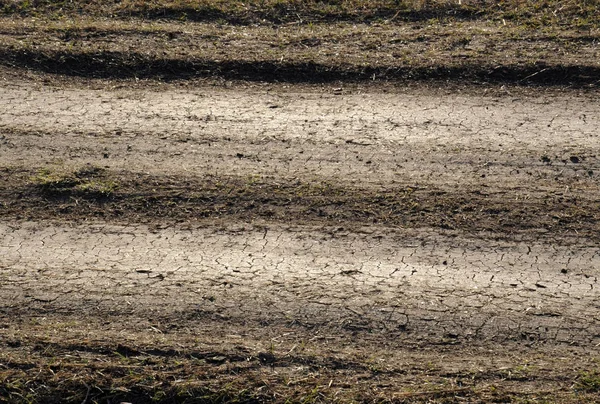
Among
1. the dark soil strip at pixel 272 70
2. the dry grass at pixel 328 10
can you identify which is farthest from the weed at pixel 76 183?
the dry grass at pixel 328 10

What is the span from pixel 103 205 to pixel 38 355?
1.82 m

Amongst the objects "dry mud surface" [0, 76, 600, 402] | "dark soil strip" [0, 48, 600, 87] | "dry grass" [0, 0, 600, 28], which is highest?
"dry grass" [0, 0, 600, 28]

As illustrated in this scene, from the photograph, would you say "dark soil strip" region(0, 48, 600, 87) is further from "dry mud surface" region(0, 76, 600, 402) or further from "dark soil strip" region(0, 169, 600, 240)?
"dark soil strip" region(0, 169, 600, 240)

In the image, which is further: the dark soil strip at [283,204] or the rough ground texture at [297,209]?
the dark soil strip at [283,204]

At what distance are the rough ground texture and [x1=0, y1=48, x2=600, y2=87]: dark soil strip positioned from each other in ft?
0.08

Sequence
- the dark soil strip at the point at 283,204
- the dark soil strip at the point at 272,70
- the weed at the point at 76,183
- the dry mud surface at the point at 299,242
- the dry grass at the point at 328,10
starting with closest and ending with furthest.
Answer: the dry mud surface at the point at 299,242 → the dark soil strip at the point at 283,204 → the weed at the point at 76,183 → the dark soil strip at the point at 272,70 → the dry grass at the point at 328,10

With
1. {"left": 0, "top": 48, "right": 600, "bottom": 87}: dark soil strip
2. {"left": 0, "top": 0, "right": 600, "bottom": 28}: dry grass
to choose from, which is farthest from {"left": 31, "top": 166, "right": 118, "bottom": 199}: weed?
{"left": 0, "top": 0, "right": 600, "bottom": 28}: dry grass

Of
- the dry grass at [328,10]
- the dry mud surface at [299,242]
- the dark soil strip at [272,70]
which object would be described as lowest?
the dry mud surface at [299,242]

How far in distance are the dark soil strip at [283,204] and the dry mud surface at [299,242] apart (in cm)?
A: 2

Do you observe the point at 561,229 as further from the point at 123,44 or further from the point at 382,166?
the point at 123,44

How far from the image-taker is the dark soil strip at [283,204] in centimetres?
715

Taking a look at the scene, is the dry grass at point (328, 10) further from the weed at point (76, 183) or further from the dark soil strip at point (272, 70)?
the weed at point (76, 183)

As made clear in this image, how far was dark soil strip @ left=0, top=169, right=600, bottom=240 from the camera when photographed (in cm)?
715

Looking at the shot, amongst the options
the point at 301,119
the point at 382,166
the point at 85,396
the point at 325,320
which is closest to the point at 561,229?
the point at 382,166
